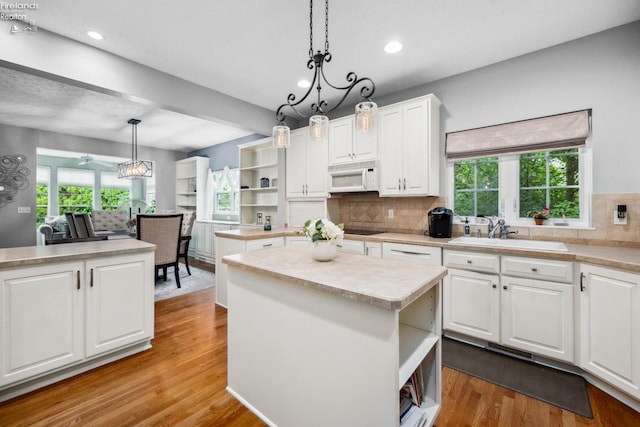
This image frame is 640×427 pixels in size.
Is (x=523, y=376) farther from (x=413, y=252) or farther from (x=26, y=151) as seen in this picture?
(x=26, y=151)

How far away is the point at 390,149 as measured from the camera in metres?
3.13

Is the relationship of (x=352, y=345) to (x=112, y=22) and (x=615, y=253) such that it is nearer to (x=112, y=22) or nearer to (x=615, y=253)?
(x=615, y=253)

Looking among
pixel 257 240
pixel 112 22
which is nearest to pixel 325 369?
pixel 257 240

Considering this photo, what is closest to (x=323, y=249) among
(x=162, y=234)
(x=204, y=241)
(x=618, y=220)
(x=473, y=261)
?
(x=473, y=261)

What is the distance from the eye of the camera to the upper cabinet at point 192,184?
21.0 feet

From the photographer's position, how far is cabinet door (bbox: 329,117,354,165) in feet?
11.4

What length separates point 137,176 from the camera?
498cm

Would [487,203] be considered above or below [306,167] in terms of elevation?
below

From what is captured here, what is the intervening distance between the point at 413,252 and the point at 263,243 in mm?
1707

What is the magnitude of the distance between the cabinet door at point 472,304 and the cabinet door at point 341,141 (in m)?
1.86

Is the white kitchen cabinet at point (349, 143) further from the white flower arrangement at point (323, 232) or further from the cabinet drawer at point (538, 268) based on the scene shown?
the white flower arrangement at point (323, 232)

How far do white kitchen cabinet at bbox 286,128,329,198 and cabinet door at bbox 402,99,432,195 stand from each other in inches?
42.7

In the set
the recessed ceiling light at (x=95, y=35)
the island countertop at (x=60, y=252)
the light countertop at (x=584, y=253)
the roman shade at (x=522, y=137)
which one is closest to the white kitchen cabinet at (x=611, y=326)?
the light countertop at (x=584, y=253)

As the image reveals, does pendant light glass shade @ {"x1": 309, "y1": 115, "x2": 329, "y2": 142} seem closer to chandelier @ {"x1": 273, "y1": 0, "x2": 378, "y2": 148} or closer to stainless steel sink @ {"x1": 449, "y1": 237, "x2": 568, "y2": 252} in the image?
chandelier @ {"x1": 273, "y1": 0, "x2": 378, "y2": 148}
